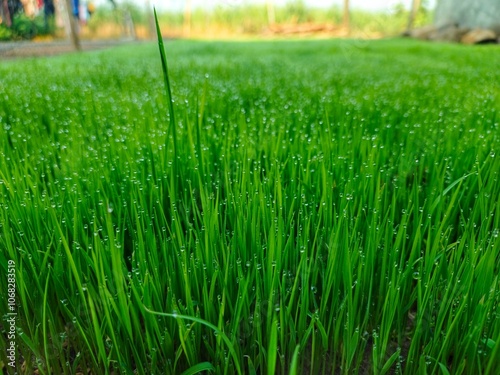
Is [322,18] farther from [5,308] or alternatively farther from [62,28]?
[5,308]

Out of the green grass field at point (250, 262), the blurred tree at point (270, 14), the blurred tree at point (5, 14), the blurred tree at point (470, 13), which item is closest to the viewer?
the green grass field at point (250, 262)

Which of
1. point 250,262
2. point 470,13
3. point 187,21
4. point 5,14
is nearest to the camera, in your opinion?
point 250,262

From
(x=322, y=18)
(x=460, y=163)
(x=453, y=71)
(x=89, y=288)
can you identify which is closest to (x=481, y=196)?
(x=460, y=163)

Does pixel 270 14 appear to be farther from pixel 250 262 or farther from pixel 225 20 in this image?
pixel 250 262

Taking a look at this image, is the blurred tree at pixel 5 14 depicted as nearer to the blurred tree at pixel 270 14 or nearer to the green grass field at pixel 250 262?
the green grass field at pixel 250 262

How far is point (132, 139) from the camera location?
5.08ft

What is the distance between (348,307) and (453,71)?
408 centimetres

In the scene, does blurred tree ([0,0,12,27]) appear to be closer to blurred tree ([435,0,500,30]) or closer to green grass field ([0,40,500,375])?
green grass field ([0,40,500,375])

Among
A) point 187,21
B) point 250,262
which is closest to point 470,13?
point 187,21

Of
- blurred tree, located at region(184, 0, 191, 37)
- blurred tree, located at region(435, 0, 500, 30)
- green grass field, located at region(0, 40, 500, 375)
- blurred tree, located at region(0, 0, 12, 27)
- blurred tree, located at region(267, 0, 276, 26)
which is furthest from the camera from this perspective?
blurred tree, located at region(267, 0, 276, 26)

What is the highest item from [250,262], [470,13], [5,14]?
[470,13]

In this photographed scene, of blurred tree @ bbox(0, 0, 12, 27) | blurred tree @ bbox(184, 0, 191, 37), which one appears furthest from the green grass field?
blurred tree @ bbox(184, 0, 191, 37)

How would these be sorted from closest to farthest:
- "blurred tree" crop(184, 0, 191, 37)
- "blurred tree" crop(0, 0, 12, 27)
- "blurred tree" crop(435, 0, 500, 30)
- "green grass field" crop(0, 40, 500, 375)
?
"green grass field" crop(0, 40, 500, 375) → "blurred tree" crop(0, 0, 12, 27) → "blurred tree" crop(435, 0, 500, 30) → "blurred tree" crop(184, 0, 191, 37)

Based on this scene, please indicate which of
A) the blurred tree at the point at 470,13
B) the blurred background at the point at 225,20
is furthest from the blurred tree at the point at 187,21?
the blurred tree at the point at 470,13
